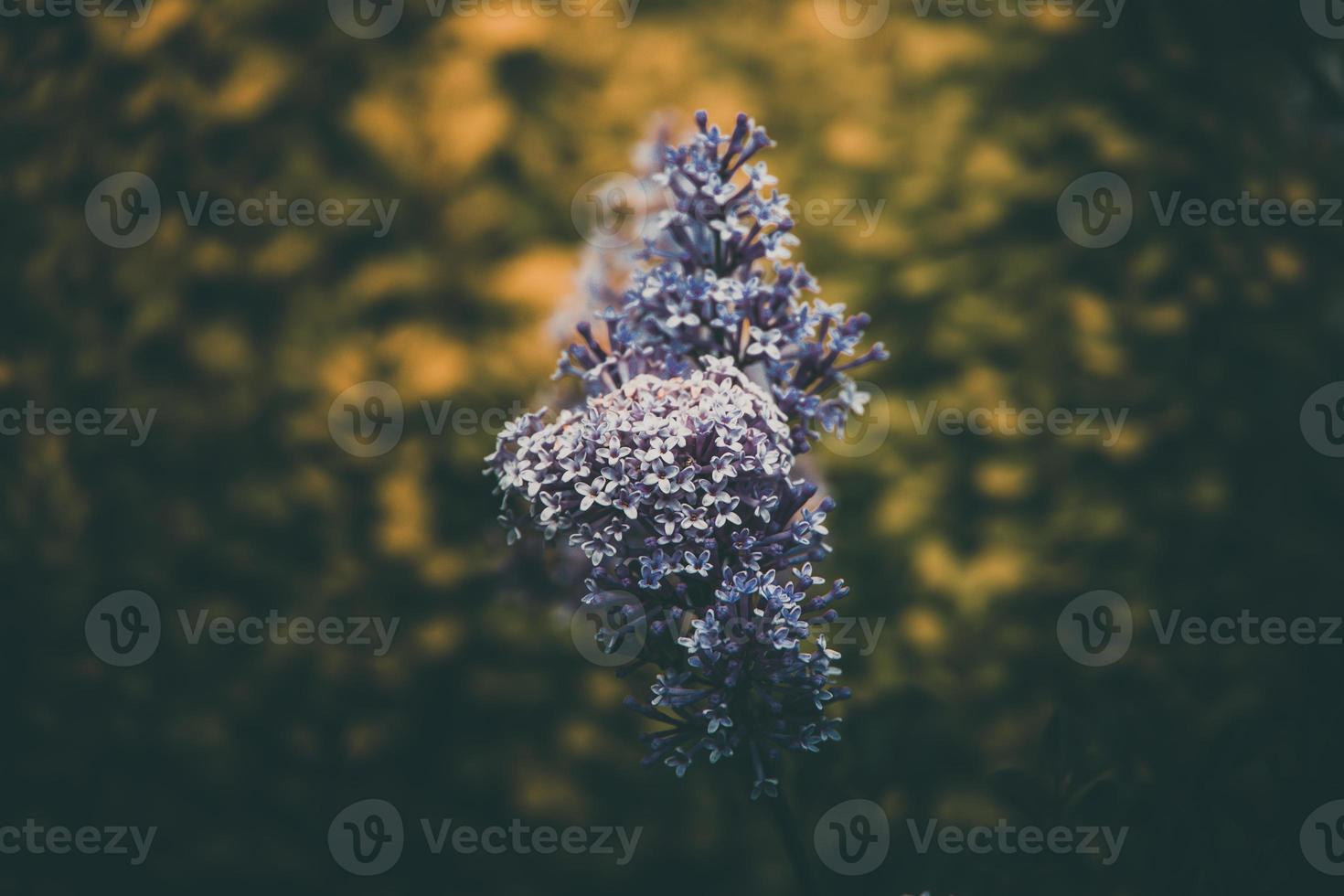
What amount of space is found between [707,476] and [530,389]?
1816 mm

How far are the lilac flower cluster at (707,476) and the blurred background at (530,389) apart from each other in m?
1.39

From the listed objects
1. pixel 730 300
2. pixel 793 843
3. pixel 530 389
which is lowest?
pixel 793 843

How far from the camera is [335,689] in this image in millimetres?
2820

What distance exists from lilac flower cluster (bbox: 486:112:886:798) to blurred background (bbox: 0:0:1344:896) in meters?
1.39

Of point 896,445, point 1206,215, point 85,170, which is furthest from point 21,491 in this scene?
point 1206,215

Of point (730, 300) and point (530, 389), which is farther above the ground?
point (530, 389)

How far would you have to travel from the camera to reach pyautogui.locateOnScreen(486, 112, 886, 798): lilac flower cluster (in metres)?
1.16

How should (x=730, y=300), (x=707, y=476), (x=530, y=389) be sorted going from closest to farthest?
(x=707, y=476) < (x=730, y=300) < (x=530, y=389)

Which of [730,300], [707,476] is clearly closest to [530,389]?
[730,300]

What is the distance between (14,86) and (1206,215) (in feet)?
12.9

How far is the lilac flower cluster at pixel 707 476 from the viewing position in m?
1.16

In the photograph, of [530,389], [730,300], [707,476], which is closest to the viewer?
[707,476]

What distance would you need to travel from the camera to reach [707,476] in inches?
46.3

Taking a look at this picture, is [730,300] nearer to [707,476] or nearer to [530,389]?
[707,476]
